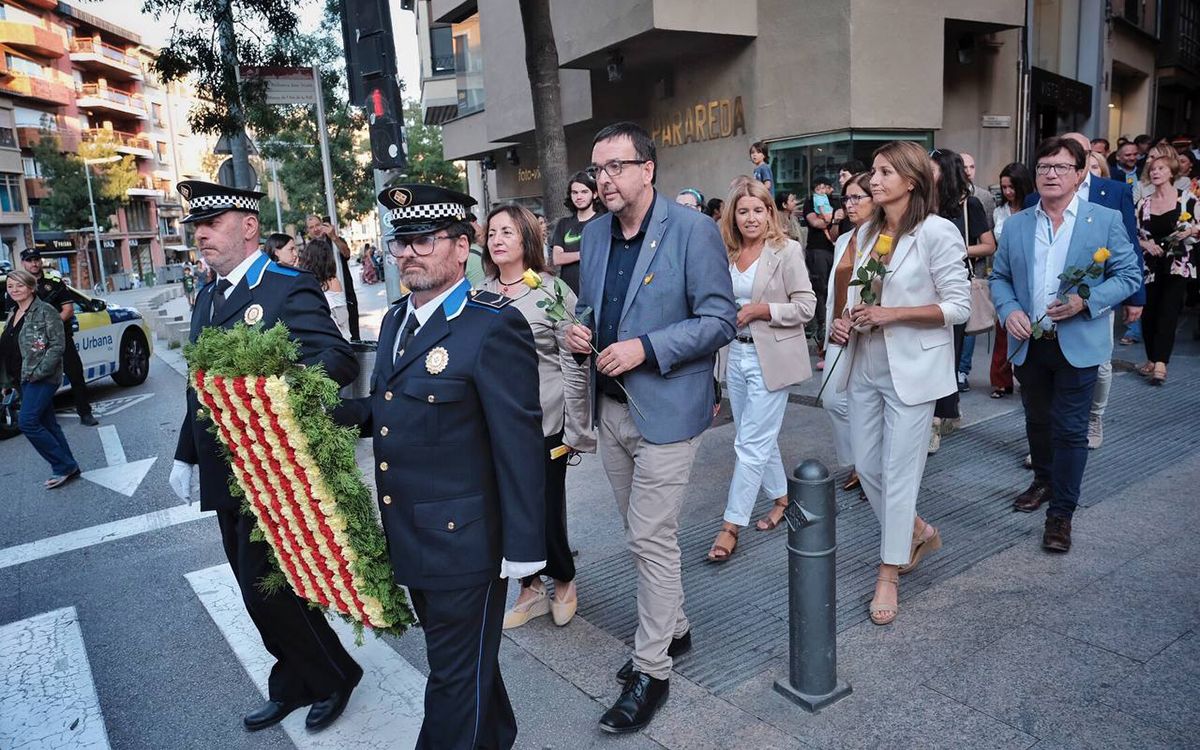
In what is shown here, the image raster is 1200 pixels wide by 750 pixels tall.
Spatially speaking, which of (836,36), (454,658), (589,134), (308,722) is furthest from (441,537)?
(589,134)

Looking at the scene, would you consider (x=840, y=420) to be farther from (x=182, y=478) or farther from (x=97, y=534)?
(x=97, y=534)

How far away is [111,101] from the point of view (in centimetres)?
6412

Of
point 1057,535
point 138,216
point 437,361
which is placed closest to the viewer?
point 437,361

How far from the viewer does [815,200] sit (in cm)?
950

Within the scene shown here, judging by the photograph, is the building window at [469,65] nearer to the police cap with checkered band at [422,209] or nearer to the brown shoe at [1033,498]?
the brown shoe at [1033,498]

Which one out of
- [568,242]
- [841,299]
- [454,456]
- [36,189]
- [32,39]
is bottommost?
[454,456]

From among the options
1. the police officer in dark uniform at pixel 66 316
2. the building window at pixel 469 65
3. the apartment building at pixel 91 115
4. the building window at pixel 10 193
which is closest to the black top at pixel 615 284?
the police officer in dark uniform at pixel 66 316

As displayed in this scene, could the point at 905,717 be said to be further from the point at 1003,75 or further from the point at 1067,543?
the point at 1003,75

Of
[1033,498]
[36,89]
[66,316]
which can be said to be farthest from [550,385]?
[36,89]

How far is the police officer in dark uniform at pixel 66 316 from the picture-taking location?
31.0ft

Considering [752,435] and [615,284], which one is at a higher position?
[615,284]

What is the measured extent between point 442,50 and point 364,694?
25268mm

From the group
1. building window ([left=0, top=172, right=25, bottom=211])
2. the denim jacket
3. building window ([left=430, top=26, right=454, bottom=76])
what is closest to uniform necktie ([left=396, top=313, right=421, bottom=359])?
the denim jacket

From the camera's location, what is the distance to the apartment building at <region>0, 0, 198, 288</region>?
53.4 m
